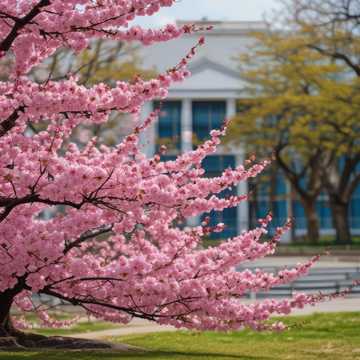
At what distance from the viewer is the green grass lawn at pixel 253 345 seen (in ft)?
45.3

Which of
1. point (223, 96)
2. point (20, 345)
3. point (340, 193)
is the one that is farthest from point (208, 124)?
point (20, 345)

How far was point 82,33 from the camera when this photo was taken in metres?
10.6

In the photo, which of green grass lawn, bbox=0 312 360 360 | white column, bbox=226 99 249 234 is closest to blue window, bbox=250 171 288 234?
white column, bbox=226 99 249 234

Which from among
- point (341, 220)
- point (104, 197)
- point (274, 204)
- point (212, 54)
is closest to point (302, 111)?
point (341, 220)

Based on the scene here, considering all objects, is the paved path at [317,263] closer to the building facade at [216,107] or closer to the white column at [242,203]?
the white column at [242,203]

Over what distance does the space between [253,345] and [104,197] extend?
7.42 metres

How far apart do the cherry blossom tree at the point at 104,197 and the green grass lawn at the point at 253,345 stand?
963 millimetres

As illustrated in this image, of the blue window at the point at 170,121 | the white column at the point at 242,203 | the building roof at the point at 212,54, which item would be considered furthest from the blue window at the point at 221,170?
the building roof at the point at 212,54

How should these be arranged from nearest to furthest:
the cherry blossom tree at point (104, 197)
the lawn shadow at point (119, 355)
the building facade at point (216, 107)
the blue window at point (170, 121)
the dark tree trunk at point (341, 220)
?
the cherry blossom tree at point (104, 197)
the lawn shadow at point (119, 355)
the dark tree trunk at point (341, 220)
the building facade at point (216, 107)
the blue window at point (170, 121)

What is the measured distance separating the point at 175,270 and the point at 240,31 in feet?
251

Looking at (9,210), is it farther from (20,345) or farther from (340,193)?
(340,193)

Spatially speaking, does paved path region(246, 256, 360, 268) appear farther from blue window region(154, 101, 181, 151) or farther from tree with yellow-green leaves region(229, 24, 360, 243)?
blue window region(154, 101, 181, 151)

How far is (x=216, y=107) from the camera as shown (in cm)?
8444

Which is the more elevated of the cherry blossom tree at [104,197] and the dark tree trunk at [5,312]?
the cherry blossom tree at [104,197]
